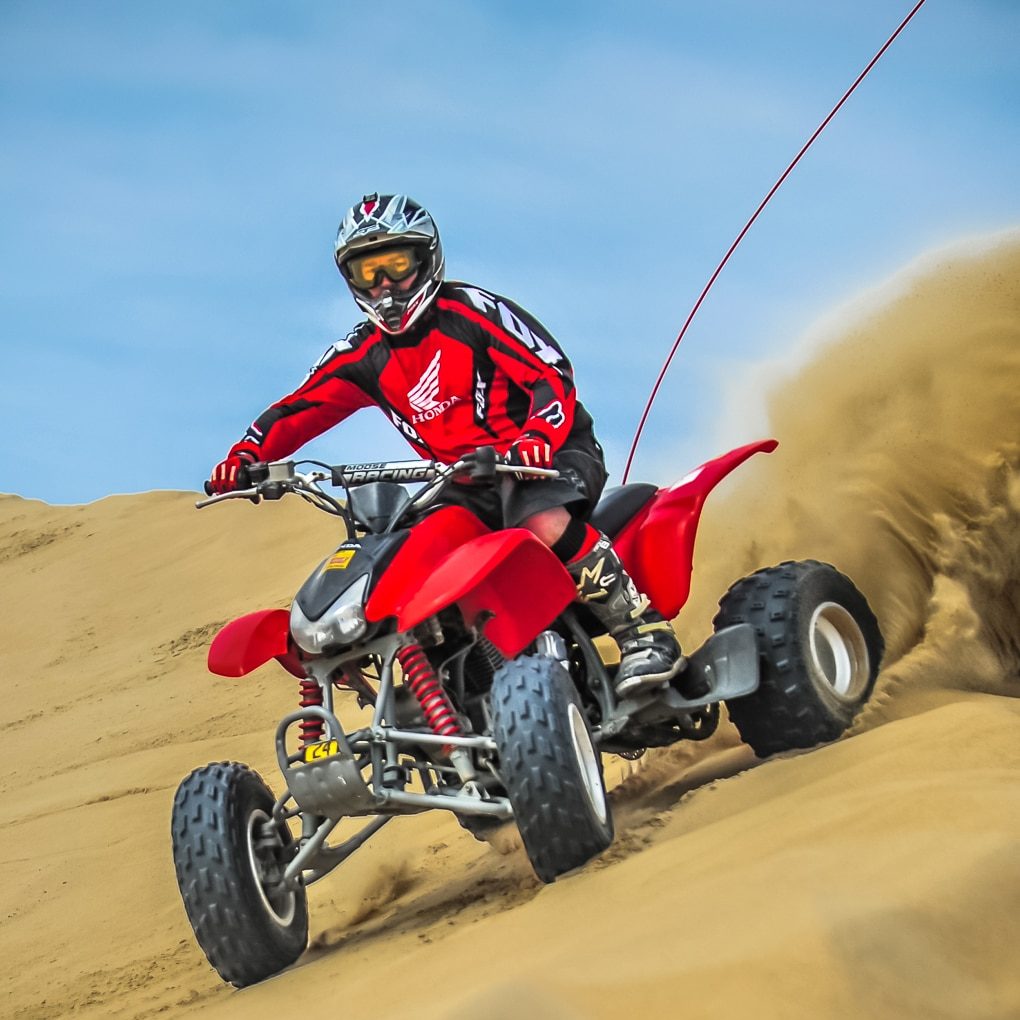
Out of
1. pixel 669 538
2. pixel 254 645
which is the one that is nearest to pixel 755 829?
pixel 669 538

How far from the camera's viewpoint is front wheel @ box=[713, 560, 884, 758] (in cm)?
519

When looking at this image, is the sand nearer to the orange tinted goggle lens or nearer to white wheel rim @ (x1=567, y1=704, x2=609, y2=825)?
white wheel rim @ (x1=567, y1=704, x2=609, y2=825)

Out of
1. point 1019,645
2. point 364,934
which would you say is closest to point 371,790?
point 364,934

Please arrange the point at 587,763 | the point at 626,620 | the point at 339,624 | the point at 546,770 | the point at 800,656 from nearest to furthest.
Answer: the point at 546,770 < the point at 587,763 < the point at 339,624 < the point at 626,620 < the point at 800,656

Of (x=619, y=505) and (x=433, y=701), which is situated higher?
(x=619, y=505)

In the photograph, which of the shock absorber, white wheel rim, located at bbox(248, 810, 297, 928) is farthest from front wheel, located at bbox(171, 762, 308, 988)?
the shock absorber

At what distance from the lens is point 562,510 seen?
4840 mm

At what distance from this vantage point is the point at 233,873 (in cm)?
448

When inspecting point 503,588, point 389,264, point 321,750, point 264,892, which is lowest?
point 264,892

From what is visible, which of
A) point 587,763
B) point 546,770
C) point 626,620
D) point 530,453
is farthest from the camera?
point 626,620

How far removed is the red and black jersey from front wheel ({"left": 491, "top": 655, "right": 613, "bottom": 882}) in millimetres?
934

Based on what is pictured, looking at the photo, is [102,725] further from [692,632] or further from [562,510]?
[562,510]

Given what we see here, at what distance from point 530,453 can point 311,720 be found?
107 cm

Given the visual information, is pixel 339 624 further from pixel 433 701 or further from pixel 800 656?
pixel 800 656
